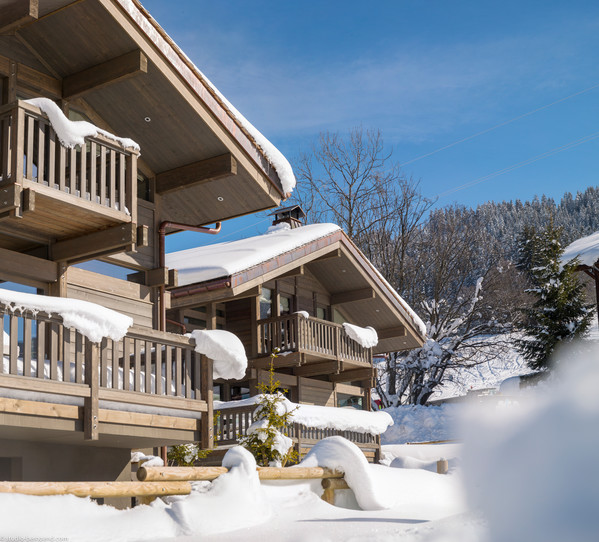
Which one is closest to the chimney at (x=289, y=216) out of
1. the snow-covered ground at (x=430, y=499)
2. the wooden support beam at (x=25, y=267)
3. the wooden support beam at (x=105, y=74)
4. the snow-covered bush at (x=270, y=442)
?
the snow-covered bush at (x=270, y=442)

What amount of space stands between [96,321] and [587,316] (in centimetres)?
2529

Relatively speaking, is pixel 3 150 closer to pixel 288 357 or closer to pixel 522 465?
pixel 522 465

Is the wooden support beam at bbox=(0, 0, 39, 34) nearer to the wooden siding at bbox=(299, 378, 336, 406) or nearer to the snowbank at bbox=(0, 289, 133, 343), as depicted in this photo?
the snowbank at bbox=(0, 289, 133, 343)

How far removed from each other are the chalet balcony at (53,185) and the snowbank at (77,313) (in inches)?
44.4

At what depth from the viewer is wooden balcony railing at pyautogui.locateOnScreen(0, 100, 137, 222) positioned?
9.48m

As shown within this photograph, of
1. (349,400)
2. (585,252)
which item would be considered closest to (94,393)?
(349,400)

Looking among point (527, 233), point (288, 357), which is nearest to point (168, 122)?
point (288, 357)

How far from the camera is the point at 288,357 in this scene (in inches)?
778

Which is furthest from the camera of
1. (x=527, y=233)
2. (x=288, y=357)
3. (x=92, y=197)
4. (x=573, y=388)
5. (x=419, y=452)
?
(x=527, y=233)

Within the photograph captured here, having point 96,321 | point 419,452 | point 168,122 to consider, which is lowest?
point 419,452

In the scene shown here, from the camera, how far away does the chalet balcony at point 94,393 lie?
8.91 meters

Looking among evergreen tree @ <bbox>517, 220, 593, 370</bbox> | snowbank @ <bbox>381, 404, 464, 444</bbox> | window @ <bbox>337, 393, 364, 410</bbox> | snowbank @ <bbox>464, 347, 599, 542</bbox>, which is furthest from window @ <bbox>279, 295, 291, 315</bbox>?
snowbank @ <bbox>464, 347, 599, 542</bbox>

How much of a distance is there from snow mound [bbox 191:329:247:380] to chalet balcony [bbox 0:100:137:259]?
1.77 meters

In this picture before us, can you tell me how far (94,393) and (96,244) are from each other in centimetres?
237
